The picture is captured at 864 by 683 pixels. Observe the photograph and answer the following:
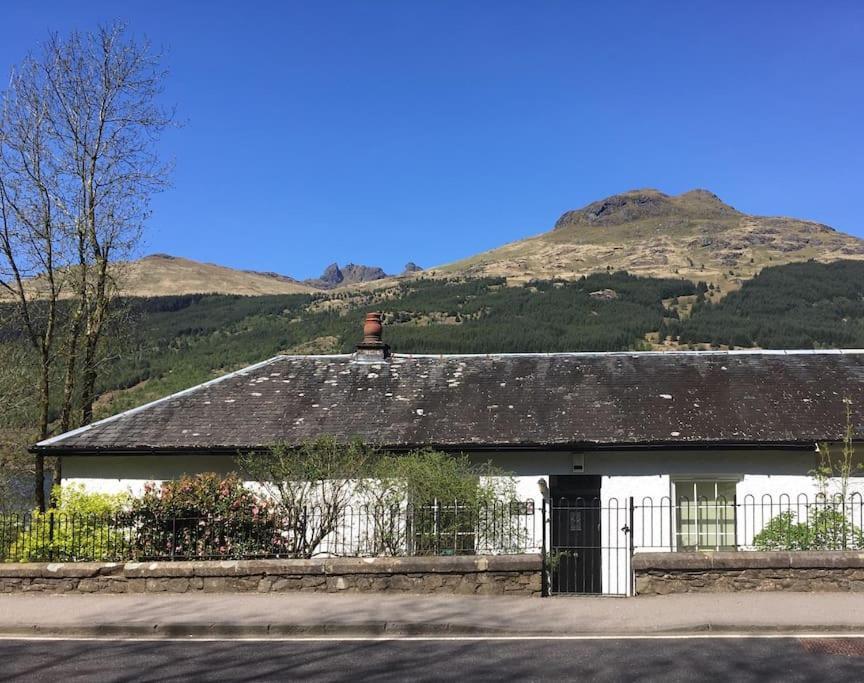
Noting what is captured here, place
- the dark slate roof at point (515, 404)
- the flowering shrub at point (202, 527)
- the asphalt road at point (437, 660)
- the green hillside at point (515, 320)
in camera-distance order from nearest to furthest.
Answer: the asphalt road at point (437, 660) < the flowering shrub at point (202, 527) < the dark slate roof at point (515, 404) < the green hillside at point (515, 320)

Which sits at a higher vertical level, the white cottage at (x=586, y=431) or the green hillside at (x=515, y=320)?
the green hillside at (x=515, y=320)

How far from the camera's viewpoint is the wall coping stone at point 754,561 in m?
10.8

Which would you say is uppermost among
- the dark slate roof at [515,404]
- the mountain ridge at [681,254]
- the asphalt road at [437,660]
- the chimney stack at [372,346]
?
the mountain ridge at [681,254]

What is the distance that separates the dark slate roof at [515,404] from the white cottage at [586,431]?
1.7 inches

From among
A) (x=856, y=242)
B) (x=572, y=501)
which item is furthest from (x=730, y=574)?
(x=856, y=242)

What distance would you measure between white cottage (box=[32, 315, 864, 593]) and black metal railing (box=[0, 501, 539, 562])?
7.18 ft

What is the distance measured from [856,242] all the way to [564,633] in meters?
187

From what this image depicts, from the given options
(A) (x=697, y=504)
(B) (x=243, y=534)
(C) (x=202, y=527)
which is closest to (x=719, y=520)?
(A) (x=697, y=504)

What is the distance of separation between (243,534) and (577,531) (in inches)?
252

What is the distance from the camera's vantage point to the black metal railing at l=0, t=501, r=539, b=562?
12.7 metres

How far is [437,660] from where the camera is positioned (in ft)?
26.4

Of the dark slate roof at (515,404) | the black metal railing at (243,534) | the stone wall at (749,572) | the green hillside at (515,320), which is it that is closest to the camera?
Answer: the stone wall at (749,572)

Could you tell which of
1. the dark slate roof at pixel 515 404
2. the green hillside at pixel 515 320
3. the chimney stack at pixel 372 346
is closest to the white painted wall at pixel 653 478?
the dark slate roof at pixel 515 404

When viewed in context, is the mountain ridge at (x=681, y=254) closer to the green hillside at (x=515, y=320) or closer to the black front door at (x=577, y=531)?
the green hillside at (x=515, y=320)
